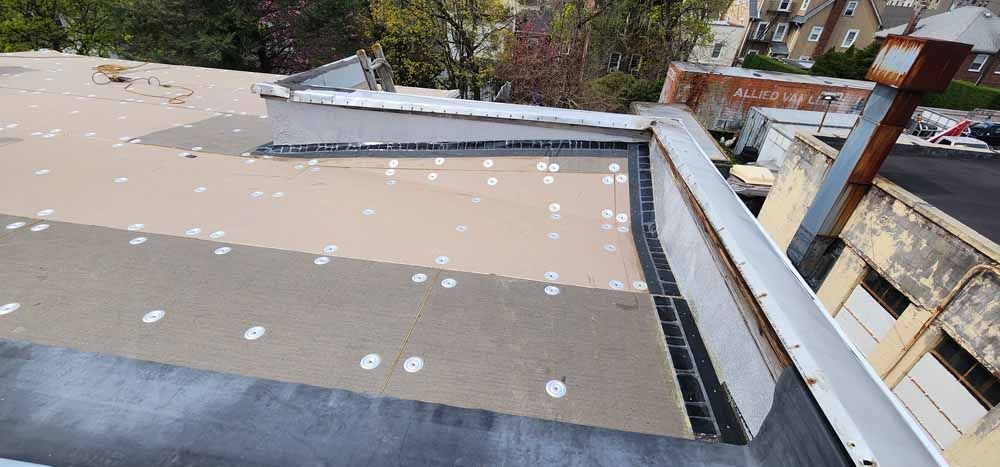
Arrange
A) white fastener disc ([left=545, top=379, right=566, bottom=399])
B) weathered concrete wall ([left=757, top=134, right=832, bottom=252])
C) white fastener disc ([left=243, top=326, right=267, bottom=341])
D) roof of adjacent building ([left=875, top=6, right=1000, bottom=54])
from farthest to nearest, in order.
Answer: roof of adjacent building ([left=875, top=6, right=1000, bottom=54])
weathered concrete wall ([left=757, top=134, right=832, bottom=252])
white fastener disc ([left=243, top=326, right=267, bottom=341])
white fastener disc ([left=545, top=379, right=566, bottom=399])

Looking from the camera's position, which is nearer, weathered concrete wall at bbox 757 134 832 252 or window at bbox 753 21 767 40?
weathered concrete wall at bbox 757 134 832 252

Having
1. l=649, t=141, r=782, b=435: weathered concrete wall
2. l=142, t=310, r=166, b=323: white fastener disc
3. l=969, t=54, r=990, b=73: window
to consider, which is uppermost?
l=969, t=54, r=990, b=73: window

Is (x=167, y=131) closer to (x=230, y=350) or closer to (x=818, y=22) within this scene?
(x=230, y=350)

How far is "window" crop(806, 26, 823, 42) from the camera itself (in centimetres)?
3319

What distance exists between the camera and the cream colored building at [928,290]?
543 cm

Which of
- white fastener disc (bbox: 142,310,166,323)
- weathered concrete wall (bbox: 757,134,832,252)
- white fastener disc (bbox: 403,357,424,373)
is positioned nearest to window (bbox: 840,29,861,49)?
weathered concrete wall (bbox: 757,134,832,252)

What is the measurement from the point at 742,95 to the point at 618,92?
5052 mm

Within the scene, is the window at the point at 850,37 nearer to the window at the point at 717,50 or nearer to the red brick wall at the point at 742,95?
the window at the point at 717,50

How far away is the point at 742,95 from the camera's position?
55.5ft

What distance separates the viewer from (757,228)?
206cm

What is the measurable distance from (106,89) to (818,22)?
44357 mm

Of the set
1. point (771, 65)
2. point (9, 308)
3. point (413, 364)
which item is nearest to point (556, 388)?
point (413, 364)

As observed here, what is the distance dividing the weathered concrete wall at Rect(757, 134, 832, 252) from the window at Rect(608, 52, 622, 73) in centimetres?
1583

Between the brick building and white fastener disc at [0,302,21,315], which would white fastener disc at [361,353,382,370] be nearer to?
white fastener disc at [0,302,21,315]
